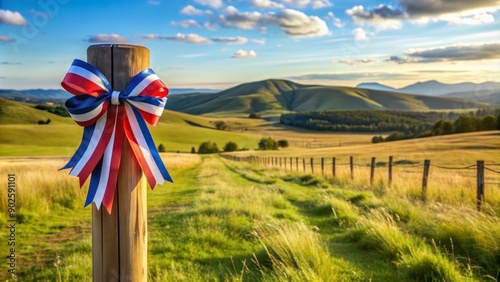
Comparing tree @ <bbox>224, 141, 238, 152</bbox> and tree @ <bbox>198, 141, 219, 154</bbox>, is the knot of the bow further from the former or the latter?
tree @ <bbox>224, 141, 238, 152</bbox>

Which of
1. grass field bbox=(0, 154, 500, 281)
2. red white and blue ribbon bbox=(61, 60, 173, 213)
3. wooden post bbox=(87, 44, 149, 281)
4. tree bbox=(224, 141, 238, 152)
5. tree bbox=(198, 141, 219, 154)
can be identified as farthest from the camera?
tree bbox=(224, 141, 238, 152)

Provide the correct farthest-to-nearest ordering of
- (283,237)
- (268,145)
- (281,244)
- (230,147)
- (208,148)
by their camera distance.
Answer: (230,147)
(208,148)
(268,145)
(283,237)
(281,244)

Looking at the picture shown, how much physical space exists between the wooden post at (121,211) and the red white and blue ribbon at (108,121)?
0.23 ft

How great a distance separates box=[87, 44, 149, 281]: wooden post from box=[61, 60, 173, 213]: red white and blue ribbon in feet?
0.23

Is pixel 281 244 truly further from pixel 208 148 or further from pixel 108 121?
pixel 208 148

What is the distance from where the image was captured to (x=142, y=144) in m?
2.31

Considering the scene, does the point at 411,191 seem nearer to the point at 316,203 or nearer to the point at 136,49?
the point at 316,203

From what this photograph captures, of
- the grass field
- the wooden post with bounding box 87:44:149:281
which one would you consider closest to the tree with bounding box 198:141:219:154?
the grass field

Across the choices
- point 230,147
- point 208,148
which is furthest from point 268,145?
point 208,148

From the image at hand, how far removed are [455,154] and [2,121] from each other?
111m

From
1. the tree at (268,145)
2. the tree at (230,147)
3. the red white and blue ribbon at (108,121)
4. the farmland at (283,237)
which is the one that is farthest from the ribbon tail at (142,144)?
the tree at (230,147)

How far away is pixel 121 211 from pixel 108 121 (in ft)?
1.70

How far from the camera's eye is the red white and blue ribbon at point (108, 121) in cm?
223

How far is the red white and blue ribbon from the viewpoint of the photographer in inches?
87.7
